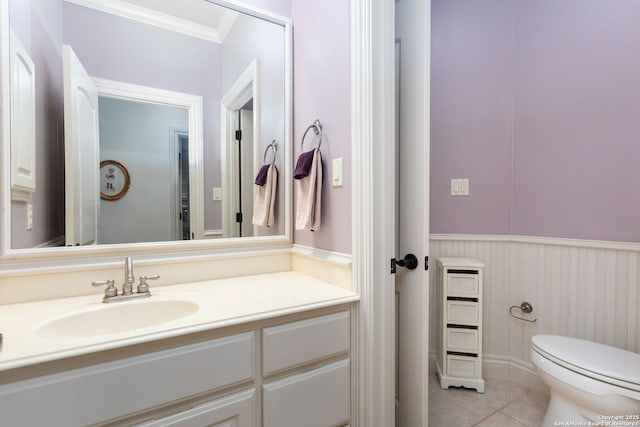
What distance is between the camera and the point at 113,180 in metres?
1.27

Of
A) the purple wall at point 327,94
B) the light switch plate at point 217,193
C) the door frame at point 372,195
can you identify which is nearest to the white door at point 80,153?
the light switch plate at point 217,193

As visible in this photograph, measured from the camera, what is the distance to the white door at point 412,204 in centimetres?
122

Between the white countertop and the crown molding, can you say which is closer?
the white countertop

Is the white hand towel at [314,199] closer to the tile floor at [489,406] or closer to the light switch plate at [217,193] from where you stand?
the light switch plate at [217,193]

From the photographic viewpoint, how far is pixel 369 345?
1121 mm

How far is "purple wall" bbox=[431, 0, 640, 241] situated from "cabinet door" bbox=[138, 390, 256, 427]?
1622 millimetres

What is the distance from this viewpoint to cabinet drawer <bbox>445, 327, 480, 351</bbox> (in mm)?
1822

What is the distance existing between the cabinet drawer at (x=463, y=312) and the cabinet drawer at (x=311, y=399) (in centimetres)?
102

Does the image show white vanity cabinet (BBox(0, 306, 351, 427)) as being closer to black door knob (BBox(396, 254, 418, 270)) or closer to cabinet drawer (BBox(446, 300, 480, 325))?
black door knob (BBox(396, 254, 418, 270))

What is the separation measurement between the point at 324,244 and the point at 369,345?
0.46 m

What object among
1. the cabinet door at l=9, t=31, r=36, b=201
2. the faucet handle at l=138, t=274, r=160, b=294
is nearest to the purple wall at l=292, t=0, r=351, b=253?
the faucet handle at l=138, t=274, r=160, b=294

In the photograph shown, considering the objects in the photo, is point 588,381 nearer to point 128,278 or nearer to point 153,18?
point 128,278

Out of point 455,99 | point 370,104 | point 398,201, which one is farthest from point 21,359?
point 455,99

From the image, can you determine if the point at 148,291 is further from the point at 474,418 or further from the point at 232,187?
the point at 474,418
